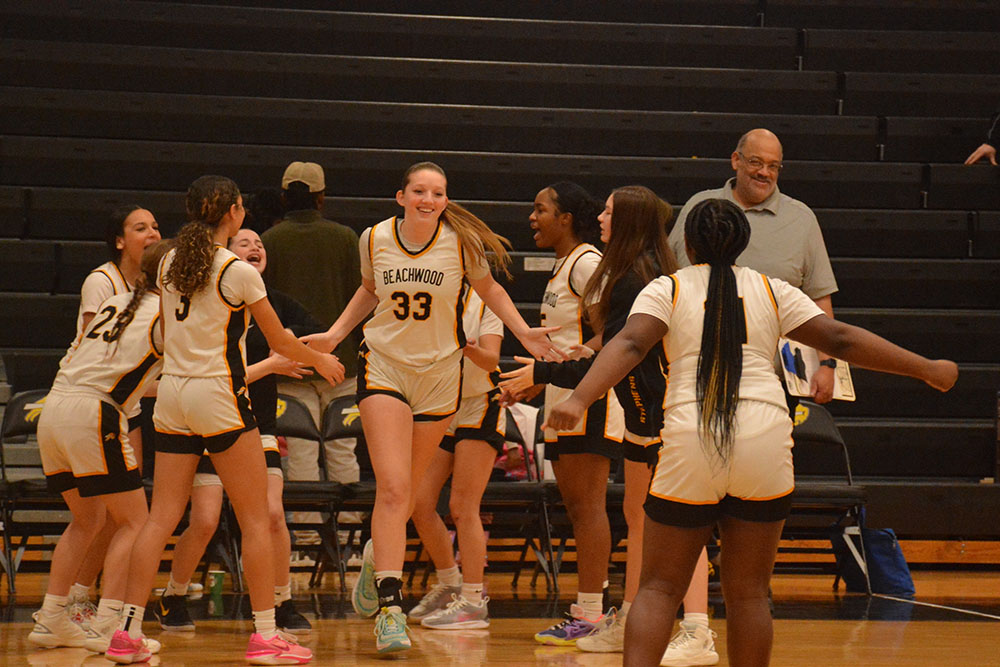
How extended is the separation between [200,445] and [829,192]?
608 cm

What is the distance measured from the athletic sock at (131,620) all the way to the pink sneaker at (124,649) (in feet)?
0.07

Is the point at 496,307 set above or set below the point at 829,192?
below

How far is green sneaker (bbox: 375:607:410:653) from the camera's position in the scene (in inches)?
153

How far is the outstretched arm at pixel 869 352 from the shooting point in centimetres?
289

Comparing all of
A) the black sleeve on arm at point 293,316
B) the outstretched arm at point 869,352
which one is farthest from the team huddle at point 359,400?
the outstretched arm at point 869,352

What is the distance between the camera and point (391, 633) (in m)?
3.90

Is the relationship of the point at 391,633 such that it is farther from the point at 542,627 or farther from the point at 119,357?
the point at 119,357

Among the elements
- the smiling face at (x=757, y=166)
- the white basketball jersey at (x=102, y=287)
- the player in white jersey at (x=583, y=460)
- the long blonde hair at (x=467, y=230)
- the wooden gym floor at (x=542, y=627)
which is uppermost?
the smiling face at (x=757, y=166)

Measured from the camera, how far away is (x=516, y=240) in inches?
323

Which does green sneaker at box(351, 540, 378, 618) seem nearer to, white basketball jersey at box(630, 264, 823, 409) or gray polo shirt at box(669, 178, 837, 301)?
gray polo shirt at box(669, 178, 837, 301)

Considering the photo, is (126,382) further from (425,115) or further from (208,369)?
(425,115)

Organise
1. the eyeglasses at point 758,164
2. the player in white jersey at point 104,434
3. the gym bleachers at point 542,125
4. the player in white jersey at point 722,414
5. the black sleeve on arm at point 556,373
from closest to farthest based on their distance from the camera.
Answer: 1. the player in white jersey at point 722,414
2. the black sleeve on arm at point 556,373
3. the player in white jersey at point 104,434
4. the eyeglasses at point 758,164
5. the gym bleachers at point 542,125

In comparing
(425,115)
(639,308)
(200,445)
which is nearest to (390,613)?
(200,445)

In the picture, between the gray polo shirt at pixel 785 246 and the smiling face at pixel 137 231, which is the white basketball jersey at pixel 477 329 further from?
the smiling face at pixel 137 231
